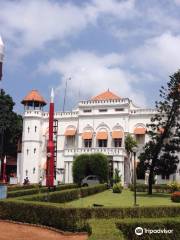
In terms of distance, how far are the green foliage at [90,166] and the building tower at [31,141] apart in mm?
8076

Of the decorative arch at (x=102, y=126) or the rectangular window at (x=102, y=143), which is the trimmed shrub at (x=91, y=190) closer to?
the rectangular window at (x=102, y=143)

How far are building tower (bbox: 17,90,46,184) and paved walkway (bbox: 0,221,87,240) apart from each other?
135 feet

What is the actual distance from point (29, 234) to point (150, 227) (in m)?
5.27

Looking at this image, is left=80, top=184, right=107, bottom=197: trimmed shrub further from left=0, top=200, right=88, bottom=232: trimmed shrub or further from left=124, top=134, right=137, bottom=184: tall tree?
left=0, top=200, right=88, bottom=232: trimmed shrub

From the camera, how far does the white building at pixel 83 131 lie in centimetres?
5794

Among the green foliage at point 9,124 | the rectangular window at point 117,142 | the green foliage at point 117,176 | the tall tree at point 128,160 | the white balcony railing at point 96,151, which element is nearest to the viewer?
the green foliage at point 117,176

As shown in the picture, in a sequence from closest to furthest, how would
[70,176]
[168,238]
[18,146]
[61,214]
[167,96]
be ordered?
[168,238]
[61,214]
[167,96]
[70,176]
[18,146]

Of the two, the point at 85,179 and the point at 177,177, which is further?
the point at 177,177

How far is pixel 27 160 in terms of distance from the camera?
61.2m

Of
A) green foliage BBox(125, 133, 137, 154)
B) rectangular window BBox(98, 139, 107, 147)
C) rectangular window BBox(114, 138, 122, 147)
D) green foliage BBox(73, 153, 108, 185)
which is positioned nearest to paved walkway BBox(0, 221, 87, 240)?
green foliage BBox(73, 153, 108, 185)

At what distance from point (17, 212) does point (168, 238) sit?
8921 mm

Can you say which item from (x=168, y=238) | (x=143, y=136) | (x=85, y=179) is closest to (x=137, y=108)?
(x=143, y=136)

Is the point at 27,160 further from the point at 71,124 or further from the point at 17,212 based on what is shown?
the point at 17,212

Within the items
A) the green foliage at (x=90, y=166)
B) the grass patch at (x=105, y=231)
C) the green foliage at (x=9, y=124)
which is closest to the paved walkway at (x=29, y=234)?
the grass patch at (x=105, y=231)
